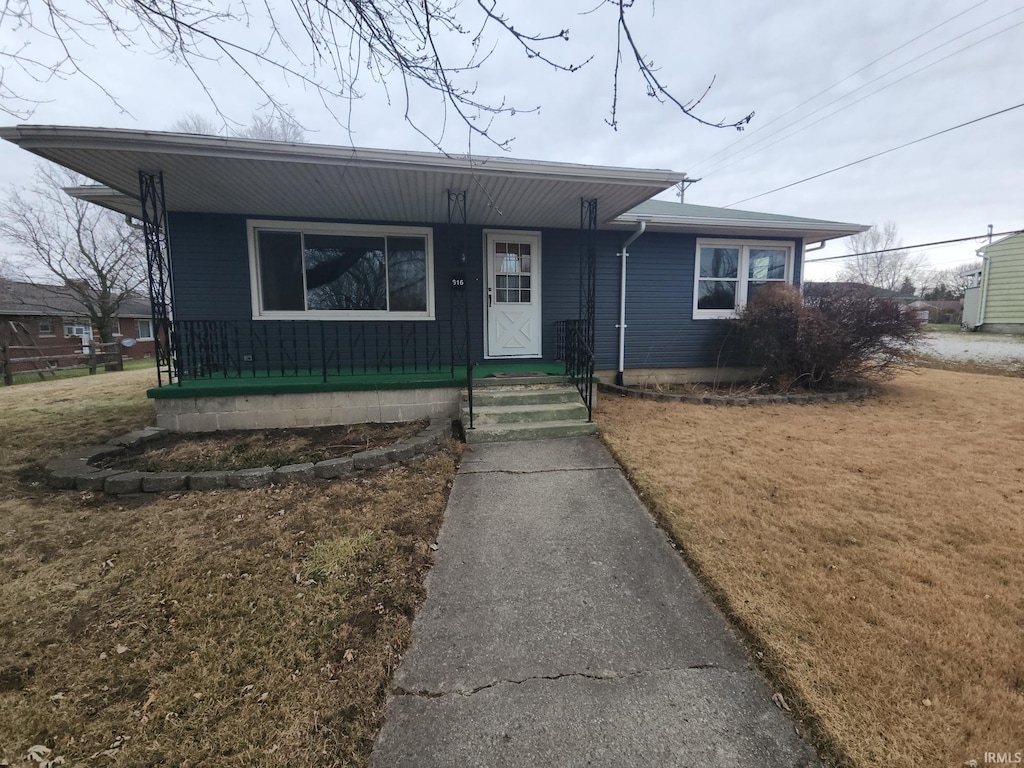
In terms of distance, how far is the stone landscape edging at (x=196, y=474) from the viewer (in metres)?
3.59

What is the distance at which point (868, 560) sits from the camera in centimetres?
246

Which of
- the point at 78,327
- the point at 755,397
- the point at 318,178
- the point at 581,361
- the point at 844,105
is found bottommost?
the point at 755,397

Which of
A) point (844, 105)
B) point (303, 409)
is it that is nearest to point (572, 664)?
point (303, 409)

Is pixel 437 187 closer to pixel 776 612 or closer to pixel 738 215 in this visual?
pixel 776 612

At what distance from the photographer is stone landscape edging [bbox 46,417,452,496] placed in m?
3.59

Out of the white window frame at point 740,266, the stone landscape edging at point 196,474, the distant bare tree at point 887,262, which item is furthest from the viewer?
the distant bare tree at point 887,262

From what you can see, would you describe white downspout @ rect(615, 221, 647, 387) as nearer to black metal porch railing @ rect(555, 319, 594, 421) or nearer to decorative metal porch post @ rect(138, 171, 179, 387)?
black metal porch railing @ rect(555, 319, 594, 421)

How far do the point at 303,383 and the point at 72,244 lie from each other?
21.3 m

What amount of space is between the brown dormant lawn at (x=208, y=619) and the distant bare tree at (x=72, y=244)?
19.8m

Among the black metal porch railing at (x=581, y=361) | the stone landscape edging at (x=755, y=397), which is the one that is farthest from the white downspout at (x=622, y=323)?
the black metal porch railing at (x=581, y=361)

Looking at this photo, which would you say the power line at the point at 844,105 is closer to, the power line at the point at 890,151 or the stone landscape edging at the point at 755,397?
the power line at the point at 890,151

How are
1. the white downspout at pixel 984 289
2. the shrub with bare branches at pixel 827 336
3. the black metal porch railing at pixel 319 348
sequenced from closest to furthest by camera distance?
1. the black metal porch railing at pixel 319 348
2. the shrub with bare branches at pixel 827 336
3. the white downspout at pixel 984 289

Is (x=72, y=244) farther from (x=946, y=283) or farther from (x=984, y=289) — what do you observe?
(x=946, y=283)

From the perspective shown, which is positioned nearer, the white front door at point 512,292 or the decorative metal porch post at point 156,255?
the decorative metal porch post at point 156,255
